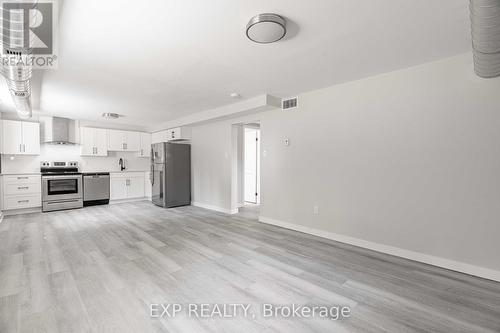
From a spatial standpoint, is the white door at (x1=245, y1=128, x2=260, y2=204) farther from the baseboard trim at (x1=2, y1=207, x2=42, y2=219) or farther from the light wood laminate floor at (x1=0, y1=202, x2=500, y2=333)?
the baseboard trim at (x1=2, y1=207, x2=42, y2=219)

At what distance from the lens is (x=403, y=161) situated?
113 inches

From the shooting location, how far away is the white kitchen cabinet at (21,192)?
4984 mm

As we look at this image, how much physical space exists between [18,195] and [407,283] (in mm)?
7625

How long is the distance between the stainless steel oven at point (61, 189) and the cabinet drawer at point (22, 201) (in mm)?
161

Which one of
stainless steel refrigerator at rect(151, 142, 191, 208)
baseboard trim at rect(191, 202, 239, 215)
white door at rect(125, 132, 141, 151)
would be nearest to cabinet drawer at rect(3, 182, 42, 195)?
white door at rect(125, 132, 141, 151)

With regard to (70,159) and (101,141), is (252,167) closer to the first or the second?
(101,141)

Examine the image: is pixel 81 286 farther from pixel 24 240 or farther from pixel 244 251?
pixel 24 240

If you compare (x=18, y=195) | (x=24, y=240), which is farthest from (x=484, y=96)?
(x=18, y=195)

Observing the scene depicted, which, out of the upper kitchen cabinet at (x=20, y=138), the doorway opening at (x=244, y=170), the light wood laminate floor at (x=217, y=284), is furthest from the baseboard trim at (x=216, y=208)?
the upper kitchen cabinet at (x=20, y=138)

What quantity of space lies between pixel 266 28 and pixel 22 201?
673 centimetres

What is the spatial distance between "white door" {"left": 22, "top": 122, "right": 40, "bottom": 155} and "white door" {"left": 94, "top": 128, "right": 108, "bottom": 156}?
3.99 feet

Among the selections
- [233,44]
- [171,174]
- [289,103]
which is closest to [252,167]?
[171,174]

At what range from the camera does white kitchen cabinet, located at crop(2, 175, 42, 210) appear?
4984 mm

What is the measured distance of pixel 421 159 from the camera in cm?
273
